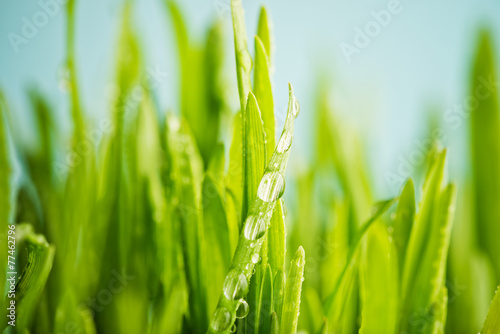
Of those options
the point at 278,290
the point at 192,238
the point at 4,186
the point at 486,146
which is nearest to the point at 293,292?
the point at 278,290

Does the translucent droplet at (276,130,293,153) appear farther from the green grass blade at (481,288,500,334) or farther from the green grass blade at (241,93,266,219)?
the green grass blade at (481,288,500,334)

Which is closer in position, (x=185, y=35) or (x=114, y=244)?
(x=114, y=244)

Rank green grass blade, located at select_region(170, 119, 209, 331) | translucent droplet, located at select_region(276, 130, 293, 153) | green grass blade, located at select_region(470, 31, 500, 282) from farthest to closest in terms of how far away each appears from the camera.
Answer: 1. green grass blade, located at select_region(470, 31, 500, 282)
2. green grass blade, located at select_region(170, 119, 209, 331)
3. translucent droplet, located at select_region(276, 130, 293, 153)

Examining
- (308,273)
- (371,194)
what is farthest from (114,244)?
(371,194)

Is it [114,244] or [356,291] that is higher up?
[114,244]

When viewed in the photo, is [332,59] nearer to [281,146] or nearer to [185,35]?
[185,35]

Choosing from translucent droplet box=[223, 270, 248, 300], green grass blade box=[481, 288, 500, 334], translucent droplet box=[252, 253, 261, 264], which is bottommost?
green grass blade box=[481, 288, 500, 334]

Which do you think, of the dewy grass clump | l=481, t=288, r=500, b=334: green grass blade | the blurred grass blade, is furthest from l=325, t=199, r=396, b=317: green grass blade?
the blurred grass blade
